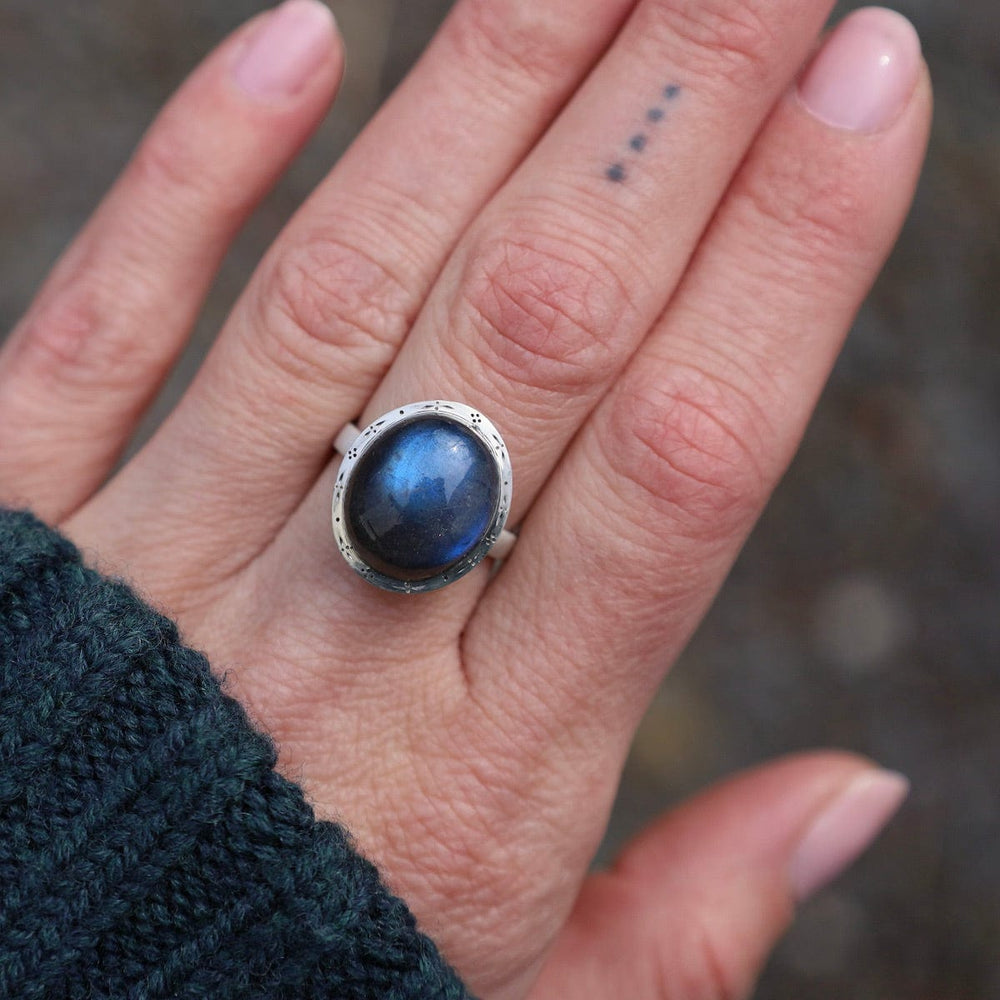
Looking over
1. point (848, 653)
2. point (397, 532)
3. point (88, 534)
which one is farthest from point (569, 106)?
point (848, 653)

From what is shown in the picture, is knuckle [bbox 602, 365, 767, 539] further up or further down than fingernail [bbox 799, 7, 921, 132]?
further down

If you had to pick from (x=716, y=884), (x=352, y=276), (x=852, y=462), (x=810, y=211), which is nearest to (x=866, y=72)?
(x=810, y=211)

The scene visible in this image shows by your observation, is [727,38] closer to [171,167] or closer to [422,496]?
[422,496]

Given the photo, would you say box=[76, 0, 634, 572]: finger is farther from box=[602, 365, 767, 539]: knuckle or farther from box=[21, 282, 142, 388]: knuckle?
box=[602, 365, 767, 539]: knuckle

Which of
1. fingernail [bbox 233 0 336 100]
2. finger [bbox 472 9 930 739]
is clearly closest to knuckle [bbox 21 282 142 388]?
fingernail [bbox 233 0 336 100]

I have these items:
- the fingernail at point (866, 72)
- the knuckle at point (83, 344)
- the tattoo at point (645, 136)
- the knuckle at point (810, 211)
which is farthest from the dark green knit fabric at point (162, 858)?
the fingernail at point (866, 72)

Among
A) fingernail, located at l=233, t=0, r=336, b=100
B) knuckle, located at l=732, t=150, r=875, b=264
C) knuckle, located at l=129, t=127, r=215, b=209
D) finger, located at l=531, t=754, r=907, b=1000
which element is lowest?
finger, located at l=531, t=754, r=907, b=1000

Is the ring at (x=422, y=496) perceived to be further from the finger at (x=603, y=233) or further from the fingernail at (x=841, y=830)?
the fingernail at (x=841, y=830)
